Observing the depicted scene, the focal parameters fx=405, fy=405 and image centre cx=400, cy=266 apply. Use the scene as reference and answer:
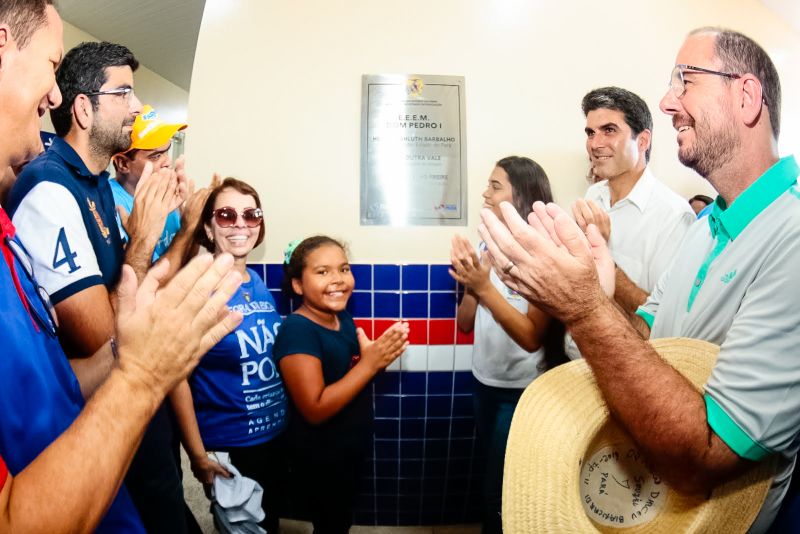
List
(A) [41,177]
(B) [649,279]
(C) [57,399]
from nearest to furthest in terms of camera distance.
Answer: (C) [57,399]
(A) [41,177]
(B) [649,279]

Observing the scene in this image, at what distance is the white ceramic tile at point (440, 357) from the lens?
2.52m

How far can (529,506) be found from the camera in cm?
83

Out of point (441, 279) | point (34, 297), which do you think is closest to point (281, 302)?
point (441, 279)

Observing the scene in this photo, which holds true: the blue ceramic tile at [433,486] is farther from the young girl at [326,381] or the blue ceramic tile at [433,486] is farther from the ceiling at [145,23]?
the ceiling at [145,23]

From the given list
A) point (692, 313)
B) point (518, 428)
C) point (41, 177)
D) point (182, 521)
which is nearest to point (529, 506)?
point (518, 428)

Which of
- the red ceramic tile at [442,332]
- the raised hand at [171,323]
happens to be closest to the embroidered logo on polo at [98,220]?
the raised hand at [171,323]

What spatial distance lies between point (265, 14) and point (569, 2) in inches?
70.3

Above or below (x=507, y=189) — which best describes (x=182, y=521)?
below

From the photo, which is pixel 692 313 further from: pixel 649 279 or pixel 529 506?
pixel 649 279

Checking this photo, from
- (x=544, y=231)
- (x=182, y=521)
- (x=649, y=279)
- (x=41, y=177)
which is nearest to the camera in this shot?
(x=544, y=231)

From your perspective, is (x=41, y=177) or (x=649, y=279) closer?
(x=41, y=177)

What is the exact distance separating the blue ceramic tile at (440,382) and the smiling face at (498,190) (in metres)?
1.06

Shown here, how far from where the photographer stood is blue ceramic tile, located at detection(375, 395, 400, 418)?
8.36 ft

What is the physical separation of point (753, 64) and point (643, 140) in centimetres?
102
